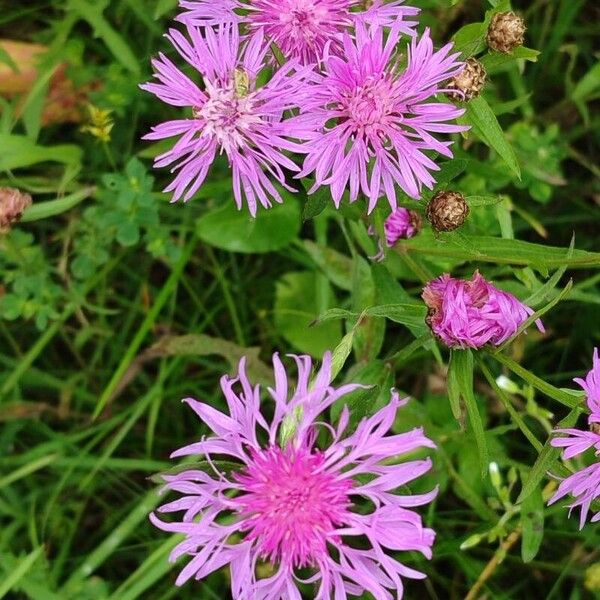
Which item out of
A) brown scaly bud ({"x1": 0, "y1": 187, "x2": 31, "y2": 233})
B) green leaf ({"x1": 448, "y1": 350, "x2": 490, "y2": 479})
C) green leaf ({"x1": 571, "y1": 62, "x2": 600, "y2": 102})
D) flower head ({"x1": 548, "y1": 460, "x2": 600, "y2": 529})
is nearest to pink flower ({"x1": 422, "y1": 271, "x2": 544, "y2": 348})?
green leaf ({"x1": 448, "y1": 350, "x2": 490, "y2": 479})

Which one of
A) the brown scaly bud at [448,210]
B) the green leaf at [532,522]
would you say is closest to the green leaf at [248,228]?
the brown scaly bud at [448,210]

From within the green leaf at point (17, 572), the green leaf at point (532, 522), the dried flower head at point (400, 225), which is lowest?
the green leaf at point (17, 572)

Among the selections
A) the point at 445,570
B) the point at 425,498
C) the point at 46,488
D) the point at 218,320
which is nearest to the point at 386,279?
the point at 425,498

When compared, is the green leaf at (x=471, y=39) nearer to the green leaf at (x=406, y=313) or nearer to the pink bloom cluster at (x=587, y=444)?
the green leaf at (x=406, y=313)

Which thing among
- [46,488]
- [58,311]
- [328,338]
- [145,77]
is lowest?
[46,488]

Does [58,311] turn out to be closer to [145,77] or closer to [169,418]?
[169,418]
